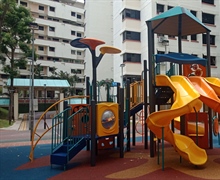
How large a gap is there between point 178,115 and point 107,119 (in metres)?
2.62

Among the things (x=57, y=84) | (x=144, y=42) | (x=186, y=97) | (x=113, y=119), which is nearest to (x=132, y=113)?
(x=113, y=119)

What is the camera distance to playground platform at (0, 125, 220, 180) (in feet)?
23.1

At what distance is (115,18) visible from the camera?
3381 cm

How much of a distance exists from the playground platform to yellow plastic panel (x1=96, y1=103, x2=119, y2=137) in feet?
3.41

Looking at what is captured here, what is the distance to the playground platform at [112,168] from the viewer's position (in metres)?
7.05

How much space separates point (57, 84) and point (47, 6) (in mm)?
29658

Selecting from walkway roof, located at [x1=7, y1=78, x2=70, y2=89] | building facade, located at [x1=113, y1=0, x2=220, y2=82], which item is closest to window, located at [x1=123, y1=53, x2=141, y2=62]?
building facade, located at [x1=113, y1=0, x2=220, y2=82]

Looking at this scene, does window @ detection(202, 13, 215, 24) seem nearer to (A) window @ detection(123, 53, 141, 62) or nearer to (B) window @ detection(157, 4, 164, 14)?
(B) window @ detection(157, 4, 164, 14)

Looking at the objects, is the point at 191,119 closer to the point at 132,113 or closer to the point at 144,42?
the point at 132,113

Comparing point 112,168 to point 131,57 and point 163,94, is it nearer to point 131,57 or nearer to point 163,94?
point 163,94

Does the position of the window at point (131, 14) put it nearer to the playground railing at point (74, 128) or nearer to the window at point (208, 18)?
the window at point (208, 18)

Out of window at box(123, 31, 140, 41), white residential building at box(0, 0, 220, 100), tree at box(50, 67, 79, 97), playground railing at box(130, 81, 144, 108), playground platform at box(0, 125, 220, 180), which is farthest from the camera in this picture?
tree at box(50, 67, 79, 97)

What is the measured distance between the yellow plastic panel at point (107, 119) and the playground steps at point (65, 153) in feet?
2.27

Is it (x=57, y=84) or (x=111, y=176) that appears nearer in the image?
(x=111, y=176)
